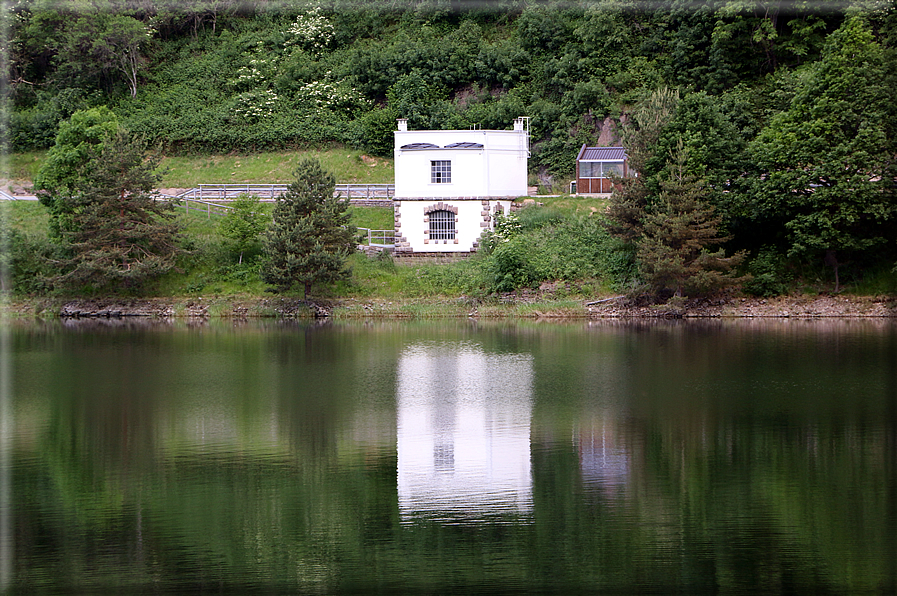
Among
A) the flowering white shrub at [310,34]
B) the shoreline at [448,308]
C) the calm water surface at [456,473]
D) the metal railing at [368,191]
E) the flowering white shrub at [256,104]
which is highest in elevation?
the flowering white shrub at [310,34]

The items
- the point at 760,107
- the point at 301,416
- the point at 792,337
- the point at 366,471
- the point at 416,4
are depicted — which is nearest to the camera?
the point at 366,471

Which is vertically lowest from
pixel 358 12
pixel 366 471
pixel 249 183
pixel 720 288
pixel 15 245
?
pixel 366 471

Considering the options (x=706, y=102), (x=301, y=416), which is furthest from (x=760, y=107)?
(x=301, y=416)

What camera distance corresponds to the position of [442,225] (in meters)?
48.4

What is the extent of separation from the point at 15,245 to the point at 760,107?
43417mm

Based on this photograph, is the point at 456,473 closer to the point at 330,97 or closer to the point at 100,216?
the point at 100,216

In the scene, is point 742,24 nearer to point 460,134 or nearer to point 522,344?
point 460,134

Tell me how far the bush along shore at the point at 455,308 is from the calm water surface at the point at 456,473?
11047 mm

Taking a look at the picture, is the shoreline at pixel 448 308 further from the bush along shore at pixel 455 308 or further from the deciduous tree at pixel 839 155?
the deciduous tree at pixel 839 155

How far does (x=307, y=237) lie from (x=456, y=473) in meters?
26.9

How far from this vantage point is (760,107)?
174 feet

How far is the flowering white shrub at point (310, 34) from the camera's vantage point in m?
71.9

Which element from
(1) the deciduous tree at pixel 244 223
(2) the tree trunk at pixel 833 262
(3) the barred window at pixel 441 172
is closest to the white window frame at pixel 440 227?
(3) the barred window at pixel 441 172

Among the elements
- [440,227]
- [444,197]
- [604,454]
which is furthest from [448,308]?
[604,454]
